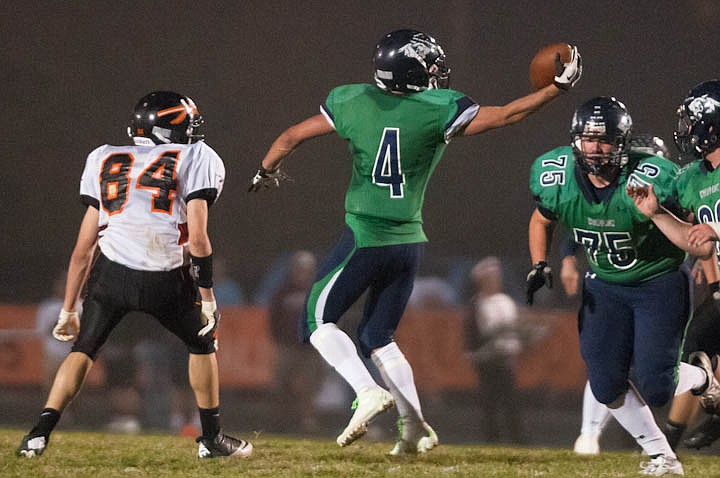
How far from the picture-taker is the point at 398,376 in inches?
177

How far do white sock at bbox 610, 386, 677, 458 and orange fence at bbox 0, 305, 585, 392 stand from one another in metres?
3.03

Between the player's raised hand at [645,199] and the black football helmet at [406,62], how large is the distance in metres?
1.02

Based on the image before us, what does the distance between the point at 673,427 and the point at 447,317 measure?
255 cm

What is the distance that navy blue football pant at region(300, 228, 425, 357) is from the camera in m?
4.33

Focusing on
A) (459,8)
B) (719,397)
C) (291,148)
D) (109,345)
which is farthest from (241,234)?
(719,397)

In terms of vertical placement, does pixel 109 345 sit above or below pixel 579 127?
below

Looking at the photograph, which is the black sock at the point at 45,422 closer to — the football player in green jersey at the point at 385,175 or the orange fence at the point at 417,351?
the football player in green jersey at the point at 385,175

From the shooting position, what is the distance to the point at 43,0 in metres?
8.60

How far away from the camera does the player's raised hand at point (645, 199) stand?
12.5ft

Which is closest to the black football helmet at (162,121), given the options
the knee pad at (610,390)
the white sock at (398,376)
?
→ the white sock at (398,376)

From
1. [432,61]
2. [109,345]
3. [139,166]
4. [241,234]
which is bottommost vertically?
[109,345]

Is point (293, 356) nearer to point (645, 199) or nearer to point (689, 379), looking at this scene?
point (689, 379)

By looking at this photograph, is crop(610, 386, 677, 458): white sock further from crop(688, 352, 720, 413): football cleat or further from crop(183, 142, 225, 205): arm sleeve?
crop(183, 142, 225, 205): arm sleeve

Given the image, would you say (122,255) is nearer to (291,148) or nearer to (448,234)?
(291,148)
